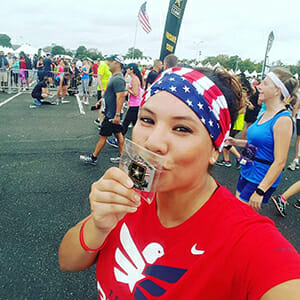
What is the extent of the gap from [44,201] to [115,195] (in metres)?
3.36

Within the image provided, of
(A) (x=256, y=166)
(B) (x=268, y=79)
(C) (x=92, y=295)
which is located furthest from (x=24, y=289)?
(B) (x=268, y=79)

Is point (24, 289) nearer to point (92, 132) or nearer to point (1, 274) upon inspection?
point (1, 274)

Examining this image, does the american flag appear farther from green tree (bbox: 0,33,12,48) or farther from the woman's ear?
green tree (bbox: 0,33,12,48)

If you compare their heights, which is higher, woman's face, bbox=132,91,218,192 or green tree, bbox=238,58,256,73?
green tree, bbox=238,58,256,73

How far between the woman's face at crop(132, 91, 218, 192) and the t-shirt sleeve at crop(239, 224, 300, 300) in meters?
0.33

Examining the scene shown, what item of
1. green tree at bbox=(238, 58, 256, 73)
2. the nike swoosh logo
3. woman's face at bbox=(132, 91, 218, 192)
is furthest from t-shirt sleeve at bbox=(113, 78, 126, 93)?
green tree at bbox=(238, 58, 256, 73)

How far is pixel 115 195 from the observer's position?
912 mm

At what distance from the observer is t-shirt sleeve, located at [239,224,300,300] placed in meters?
0.83

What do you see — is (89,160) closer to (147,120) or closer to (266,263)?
(147,120)

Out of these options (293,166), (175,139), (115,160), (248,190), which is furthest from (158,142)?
(293,166)

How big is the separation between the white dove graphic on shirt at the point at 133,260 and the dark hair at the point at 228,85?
2.56 feet

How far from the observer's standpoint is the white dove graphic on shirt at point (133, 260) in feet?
3.47

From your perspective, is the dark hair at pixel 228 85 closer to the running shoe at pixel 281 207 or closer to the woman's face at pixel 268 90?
the woman's face at pixel 268 90

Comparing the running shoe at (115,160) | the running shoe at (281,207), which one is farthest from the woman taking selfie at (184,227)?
the running shoe at (115,160)
